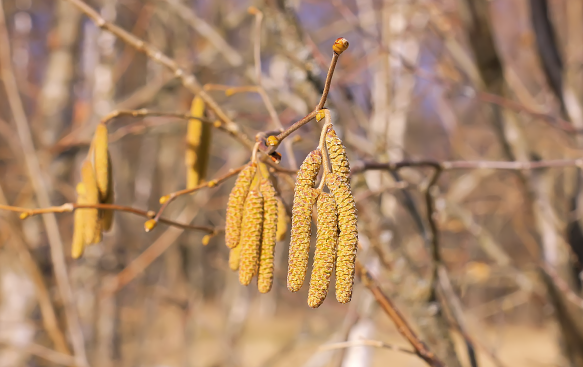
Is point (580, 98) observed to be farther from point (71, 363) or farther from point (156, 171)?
point (156, 171)

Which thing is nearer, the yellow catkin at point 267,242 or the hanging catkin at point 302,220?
the hanging catkin at point 302,220

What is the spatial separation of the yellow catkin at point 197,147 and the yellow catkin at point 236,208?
1.24 ft

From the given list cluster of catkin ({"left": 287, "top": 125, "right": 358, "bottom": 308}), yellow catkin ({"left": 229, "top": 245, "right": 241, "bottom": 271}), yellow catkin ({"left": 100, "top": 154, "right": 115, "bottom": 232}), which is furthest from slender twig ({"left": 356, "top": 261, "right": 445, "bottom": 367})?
yellow catkin ({"left": 100, "top": 154, "right": 115, "bottom": 232})

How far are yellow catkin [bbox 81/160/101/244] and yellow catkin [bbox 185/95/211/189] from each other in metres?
0.22

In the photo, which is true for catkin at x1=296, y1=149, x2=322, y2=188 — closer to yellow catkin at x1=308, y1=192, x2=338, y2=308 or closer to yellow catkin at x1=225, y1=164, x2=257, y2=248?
yellow catkin at x1=308, y1=192, x2=338, y2=308

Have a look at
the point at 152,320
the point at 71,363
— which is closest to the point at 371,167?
the point at 71,363

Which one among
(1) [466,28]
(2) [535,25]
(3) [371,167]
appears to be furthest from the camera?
(2) [535,25]

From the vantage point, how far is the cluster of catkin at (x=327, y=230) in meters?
0.74

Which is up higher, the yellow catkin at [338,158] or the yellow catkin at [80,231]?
the yellow catkin at [80,231]

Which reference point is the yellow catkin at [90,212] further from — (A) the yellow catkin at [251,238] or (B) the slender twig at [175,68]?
(A) the yellow catkin at [251,238]

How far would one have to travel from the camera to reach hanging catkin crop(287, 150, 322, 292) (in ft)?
2.44

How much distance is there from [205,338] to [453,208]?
350 inches

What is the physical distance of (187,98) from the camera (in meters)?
4.14

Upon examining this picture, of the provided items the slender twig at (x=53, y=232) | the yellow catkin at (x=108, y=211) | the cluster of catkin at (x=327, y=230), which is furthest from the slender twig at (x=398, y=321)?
the slender twig at (x=53, y=232)
